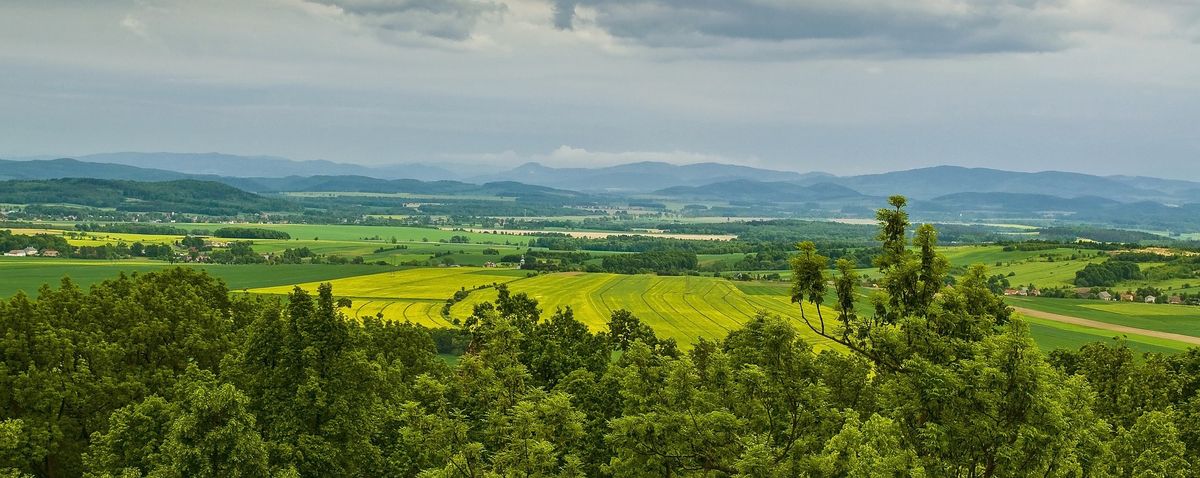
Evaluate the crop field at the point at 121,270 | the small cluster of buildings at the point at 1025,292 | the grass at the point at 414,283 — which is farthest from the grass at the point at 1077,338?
the crop field at the point at 121,270

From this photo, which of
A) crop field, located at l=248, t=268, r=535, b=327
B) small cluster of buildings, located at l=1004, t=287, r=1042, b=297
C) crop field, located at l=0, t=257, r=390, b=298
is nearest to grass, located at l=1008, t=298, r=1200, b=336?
small cluster of buildings, located at l=1004, t=287, r=1042, b=297

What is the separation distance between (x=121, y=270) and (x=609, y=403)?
106 meters

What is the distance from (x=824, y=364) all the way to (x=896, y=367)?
8152 millimetres

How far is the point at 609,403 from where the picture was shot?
32.3m

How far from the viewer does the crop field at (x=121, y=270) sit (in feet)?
336

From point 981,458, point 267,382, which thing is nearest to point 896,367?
point 981,458

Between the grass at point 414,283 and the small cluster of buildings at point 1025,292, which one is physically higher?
the small cluster of buildings at point 1025,292

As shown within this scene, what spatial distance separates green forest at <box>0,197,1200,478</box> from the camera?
17844mm

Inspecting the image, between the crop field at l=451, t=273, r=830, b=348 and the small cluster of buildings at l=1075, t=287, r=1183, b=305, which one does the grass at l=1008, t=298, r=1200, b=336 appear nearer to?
the small cluster of buildings at l=1075, t=287, r=1183, b=305

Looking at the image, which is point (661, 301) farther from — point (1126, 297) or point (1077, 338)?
point (1126, 297)

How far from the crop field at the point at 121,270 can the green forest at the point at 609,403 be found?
75.4 meters

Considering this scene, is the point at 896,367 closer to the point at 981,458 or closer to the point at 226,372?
the point at 981,458

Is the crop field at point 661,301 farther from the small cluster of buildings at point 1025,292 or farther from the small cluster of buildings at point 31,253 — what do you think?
the small cluster of buildings at point 31,253

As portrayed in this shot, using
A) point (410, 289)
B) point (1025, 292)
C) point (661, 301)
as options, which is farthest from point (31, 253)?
point (1025, 292)
